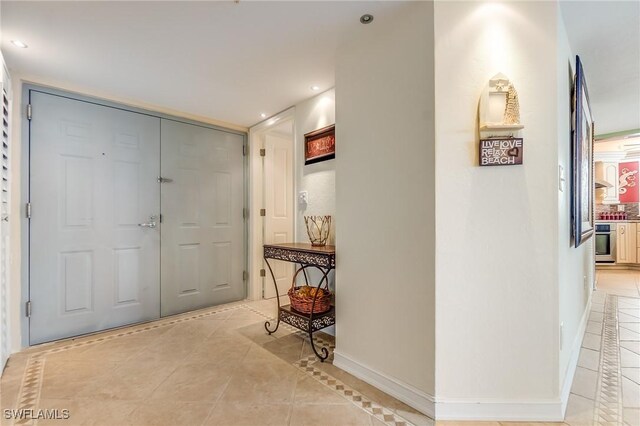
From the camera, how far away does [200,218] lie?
3.23m

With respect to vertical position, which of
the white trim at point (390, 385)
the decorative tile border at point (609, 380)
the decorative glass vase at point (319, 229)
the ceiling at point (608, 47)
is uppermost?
the ceiling at point (608, 47)

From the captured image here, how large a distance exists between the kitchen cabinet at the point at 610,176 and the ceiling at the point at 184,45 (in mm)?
5896

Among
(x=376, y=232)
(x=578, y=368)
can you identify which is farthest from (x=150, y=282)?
(x=578, y=368)

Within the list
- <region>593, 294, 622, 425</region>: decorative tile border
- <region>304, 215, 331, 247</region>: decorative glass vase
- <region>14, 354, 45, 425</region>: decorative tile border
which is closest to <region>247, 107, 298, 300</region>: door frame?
<region>304, 215, 331, 247</region>: decorative glass vase

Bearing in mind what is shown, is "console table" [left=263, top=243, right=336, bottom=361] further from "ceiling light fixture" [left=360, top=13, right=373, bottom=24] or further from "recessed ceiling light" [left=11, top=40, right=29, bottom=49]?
"recessed ceiling light" [left=11, top=40, right=29, bottom=49]

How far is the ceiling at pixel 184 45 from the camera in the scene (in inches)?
63.1

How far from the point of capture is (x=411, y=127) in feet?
5.20

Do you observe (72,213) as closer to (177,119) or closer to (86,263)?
(86,263)

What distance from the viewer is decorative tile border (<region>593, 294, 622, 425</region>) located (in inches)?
58.2

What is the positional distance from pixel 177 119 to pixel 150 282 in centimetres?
172

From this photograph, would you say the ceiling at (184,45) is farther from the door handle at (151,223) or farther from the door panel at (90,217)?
the door handle at (151,223)

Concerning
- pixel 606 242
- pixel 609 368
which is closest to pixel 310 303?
pixel 609 368

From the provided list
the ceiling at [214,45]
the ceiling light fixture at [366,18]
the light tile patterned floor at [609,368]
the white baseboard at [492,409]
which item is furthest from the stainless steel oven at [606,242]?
the ceiling light fixture at [366,18]

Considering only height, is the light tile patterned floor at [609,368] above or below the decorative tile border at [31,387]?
above
